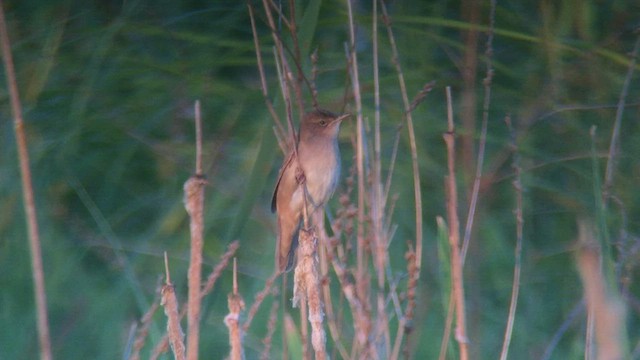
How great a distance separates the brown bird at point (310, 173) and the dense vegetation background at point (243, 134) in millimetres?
427

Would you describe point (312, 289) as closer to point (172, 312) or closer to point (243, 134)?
point (172, 312)

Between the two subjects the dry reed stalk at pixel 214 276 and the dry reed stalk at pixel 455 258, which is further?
the dry reed stalk at pixel 455 258

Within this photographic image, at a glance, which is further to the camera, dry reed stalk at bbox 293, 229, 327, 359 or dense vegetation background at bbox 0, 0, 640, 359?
dense vegetation background at bbox 0, 0, 640, 359

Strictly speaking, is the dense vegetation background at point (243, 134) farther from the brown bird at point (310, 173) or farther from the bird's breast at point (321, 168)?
the bird's breast at point (321, 168)

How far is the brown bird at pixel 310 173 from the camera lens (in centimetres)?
277

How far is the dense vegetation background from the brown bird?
427 millimetres

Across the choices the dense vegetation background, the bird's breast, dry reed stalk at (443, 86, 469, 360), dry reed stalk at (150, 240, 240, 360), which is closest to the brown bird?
the bird's breast

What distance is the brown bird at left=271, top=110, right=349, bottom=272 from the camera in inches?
109

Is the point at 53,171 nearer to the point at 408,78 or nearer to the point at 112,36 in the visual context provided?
the point at 112,36

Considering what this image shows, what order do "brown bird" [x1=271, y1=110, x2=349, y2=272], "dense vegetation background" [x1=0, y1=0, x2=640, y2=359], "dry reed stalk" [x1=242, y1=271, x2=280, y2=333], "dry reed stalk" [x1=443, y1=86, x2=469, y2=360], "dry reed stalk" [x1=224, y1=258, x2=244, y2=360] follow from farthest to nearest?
"dense vegetation background" [x1=0, y1=0, x2=640, y2=359] → "brown bird" [x1=271, y1=110, x2=349, y2=272] → "dry reed stalk" [x1=443, y1=86, x2=469, y2=360] → "dry reed stalk" [x1=242, y1=271, x2=280, y2=333] → "dry reed stalk" [x1=224, y1=258, x2=244, y2=360]

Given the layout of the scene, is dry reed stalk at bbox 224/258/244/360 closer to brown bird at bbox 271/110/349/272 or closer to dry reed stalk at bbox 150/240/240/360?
dry reed stalk at bbox 150/240/240/360

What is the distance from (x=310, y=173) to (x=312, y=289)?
1.32 metres

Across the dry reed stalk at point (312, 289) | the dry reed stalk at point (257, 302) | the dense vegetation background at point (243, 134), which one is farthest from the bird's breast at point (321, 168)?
the dry reed stalk at point (257, 302)

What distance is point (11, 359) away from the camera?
2814 mm
